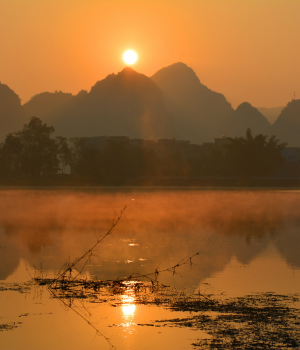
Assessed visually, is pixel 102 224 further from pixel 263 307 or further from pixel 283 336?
pixel 283 336

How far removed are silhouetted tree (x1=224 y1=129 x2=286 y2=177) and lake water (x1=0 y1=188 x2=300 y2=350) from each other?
95.7m

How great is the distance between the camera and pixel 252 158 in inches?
4946

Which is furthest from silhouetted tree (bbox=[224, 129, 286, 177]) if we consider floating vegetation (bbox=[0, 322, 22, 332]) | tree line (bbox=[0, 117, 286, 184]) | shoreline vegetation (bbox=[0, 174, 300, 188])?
floating vegetation (bbox=[0, 322, 22, 332])

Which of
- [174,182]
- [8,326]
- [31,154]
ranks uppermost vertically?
[31,154]

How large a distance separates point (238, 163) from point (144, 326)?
118688 millimetres

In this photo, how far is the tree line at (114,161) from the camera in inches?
4454

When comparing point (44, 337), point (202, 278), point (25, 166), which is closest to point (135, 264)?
point (202, 278)

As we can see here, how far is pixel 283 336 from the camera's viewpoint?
24.8 ft

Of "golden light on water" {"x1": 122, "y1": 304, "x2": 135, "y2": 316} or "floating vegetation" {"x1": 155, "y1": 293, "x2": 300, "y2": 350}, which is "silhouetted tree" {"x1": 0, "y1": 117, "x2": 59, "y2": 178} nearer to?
"golden light on water" {"x1": 122, "y1": 304, "x2": 135, "y2": 316}

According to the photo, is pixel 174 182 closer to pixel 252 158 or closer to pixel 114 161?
pixel 114 161

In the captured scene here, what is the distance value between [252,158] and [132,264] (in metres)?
114

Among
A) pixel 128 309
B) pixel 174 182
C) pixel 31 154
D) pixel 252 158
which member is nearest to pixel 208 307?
pixel 128 309

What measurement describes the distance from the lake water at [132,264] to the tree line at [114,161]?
85.1m

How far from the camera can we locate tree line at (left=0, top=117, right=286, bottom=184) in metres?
113
